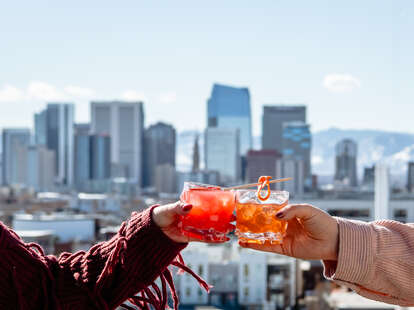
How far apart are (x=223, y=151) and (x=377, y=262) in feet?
271

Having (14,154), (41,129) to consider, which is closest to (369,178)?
(14,154)

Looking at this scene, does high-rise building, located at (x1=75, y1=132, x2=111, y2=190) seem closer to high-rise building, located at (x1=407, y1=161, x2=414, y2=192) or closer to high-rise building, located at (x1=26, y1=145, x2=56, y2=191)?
high-rise building, located at (x1=26, y1=145, x2=56, y2=191)

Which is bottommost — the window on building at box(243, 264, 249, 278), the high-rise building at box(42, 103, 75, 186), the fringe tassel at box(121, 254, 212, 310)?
the window on building at box(243, 264, 249, 278)

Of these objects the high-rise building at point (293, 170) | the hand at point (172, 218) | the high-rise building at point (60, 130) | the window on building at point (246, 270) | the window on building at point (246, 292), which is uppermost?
the high-rise building at point (60, 130)

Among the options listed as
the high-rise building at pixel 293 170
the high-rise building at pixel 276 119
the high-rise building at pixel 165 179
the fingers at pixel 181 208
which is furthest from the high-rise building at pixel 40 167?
the fingers at pixel 181 208

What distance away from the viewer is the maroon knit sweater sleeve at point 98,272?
1.06 metres

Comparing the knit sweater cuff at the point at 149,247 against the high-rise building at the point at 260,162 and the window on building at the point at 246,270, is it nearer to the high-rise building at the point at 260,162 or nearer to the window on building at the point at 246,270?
the window on building at the point at 246,270

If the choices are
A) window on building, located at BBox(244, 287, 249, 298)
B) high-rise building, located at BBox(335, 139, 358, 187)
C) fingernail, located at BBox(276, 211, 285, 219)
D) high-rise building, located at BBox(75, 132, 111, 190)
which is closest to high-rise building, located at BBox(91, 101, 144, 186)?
high-rise building, located at BBox(75, 132, 111, 190)

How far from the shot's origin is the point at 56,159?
7850 cm

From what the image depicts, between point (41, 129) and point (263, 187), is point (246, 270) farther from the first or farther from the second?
point (41, 129)

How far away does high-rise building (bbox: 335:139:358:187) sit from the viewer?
75.9m

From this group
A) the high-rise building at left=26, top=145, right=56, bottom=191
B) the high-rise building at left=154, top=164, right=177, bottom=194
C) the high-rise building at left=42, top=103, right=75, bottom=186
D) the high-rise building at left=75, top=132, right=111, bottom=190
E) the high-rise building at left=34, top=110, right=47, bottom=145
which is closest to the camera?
the high-rise building at left=154, top=164, right=177, bottom=194

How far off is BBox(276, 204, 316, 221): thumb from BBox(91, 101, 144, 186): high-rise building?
7726cm

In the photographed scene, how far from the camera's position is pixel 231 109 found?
102m
